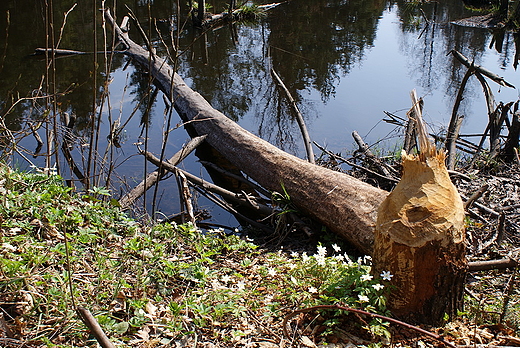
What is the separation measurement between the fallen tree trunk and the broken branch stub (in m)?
1.17

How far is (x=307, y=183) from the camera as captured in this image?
4.95 metres

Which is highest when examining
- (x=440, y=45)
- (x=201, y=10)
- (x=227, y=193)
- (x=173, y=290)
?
(x=201, y=10)

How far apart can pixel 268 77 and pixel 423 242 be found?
8990mm

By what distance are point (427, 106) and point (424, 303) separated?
23.7ft

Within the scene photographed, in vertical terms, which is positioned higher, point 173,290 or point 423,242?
point 423,242

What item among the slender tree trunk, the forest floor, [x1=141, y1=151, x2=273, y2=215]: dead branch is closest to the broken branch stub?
the forest floor

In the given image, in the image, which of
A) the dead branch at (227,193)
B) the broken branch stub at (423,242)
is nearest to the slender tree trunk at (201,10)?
the dead branch at (227,193)

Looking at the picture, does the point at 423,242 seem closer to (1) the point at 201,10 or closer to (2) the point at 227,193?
(2) the point at 227,193

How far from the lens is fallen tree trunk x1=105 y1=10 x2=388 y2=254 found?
425 centimetres

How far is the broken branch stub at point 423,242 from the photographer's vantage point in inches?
109

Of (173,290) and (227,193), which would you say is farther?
(227,193)

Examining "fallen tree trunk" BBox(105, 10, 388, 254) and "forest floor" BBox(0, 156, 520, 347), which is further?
"fallen tree trunk" BBox(105, 10, 388, 254)

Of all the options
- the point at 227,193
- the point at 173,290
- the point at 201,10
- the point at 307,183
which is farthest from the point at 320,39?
the point at 173,290

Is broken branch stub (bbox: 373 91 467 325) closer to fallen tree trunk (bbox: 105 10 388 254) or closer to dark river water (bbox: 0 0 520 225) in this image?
fallen tree trunk (bbox: 105 10 388 254)
